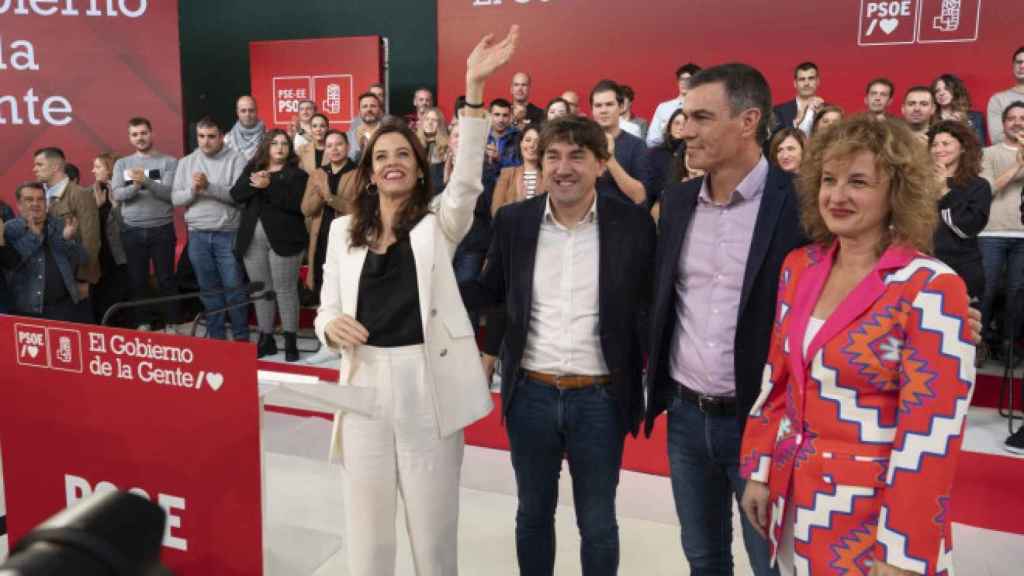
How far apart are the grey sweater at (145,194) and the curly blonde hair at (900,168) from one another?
5611 mm

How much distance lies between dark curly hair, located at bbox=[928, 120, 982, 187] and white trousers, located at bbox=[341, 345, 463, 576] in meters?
3.06

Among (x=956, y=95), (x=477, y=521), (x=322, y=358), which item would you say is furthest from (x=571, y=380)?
(x=956, y=95)

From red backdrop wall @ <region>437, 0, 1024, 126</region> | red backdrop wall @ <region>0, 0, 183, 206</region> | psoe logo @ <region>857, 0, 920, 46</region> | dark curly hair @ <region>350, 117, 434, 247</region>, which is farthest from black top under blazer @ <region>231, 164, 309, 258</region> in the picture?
psoe logo @ <region>857, 0, 920, 46</region>

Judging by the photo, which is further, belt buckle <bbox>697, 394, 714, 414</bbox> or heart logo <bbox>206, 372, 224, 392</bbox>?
belt buckle <bbox>697, 394, 714, 414</bbox>

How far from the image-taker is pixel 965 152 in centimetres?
385

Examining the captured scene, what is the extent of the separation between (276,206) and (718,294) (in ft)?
14.2

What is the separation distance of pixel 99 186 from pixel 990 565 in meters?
6.37

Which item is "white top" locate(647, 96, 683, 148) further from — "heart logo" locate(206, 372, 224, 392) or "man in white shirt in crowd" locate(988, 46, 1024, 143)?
"heart logo" locate(206, 372, 224, 392)

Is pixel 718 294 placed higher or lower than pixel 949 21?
lower

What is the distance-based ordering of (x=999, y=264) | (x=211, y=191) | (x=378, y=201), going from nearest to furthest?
1. (x=378, y=201)
2. (x=999, y=264)
3. (x=211, y=191)

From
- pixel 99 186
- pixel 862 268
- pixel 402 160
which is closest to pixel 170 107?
pixel 99 186

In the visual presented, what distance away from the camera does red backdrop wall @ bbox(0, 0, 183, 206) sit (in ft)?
21.0

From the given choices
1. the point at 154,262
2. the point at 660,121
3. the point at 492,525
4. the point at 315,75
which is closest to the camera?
the point at 492,525

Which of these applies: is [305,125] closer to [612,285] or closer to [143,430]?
[612,285]
